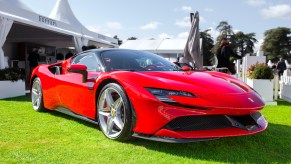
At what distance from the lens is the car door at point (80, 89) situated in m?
3.96

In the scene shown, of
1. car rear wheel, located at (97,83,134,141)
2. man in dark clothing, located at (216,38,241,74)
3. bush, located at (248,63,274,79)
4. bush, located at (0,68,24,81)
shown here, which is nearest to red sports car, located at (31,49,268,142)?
car rear wheel, located at (97,83,134,141)

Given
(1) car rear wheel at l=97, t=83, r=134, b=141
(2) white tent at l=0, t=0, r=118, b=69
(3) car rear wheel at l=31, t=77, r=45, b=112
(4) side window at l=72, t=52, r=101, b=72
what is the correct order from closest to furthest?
(1) car rear wheel at l=97, t=83, r=134, b=141 < (4) side window at l=72, t=52, r=101, b=72 < (3) car rear wheel at l=31, t=77, r=45, b=112 < (2) white tent at l=0, t=0, r=118, b=69

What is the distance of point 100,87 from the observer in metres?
3.81

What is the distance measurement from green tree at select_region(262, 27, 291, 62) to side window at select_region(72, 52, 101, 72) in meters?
78.0

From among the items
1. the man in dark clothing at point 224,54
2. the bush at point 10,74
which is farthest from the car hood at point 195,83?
the bush at point 10,74

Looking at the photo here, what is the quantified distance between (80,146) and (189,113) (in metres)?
1.24

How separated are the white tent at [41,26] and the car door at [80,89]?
5.48 meters

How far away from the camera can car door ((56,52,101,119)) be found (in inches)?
156

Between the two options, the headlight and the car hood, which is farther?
the car hood

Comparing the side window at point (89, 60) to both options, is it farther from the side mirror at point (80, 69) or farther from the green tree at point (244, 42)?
the green tree at point (244, 42)

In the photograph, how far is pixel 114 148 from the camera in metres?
3.24

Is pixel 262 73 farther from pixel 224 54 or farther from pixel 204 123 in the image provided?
pixel 204 123

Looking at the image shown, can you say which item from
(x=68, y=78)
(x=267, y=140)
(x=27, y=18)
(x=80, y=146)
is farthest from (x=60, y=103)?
(x=27, y=18)

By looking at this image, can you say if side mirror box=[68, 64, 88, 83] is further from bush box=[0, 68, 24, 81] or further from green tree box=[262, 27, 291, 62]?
green tree box=[262, 27, 291, 62]
